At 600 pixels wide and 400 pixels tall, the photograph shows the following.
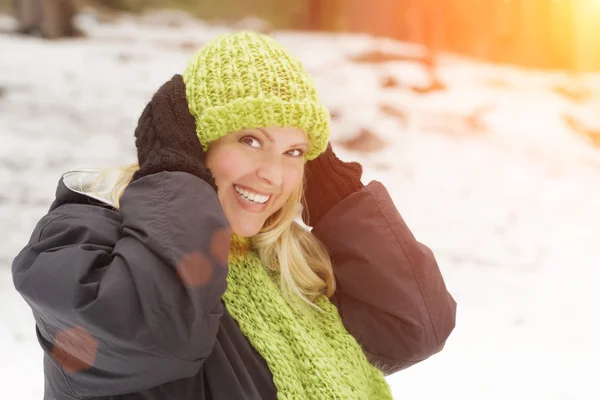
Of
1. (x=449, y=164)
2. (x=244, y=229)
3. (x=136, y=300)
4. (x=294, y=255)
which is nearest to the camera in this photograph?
(x=136, y=300)

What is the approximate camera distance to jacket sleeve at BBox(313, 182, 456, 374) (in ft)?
3.52

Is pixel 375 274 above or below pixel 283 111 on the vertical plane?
below

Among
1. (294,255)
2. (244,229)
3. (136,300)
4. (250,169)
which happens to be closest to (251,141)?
(250,169)

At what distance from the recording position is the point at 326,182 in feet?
3.81

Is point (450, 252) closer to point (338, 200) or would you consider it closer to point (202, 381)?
point (338, 200)

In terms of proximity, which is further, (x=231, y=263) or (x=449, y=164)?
(x=449, y=164)

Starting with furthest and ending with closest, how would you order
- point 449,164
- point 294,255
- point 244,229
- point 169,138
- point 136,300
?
point 449,164 < point 294,255 < point 244,229 < point 169,138 < point 136,300

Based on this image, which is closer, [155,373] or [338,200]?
[155,373]

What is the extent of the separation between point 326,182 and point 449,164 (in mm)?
1315

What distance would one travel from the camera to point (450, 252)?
2115 millimetres

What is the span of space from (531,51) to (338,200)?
1.72 m

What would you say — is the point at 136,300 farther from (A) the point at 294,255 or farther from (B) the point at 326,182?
(B) the point at 326,182

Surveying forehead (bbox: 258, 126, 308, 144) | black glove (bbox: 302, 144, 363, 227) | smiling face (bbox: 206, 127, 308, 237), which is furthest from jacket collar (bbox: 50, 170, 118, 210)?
black glove (bbox: 302, 144, 363, 227)

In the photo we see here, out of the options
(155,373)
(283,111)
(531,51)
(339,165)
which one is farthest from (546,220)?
(155,373)
